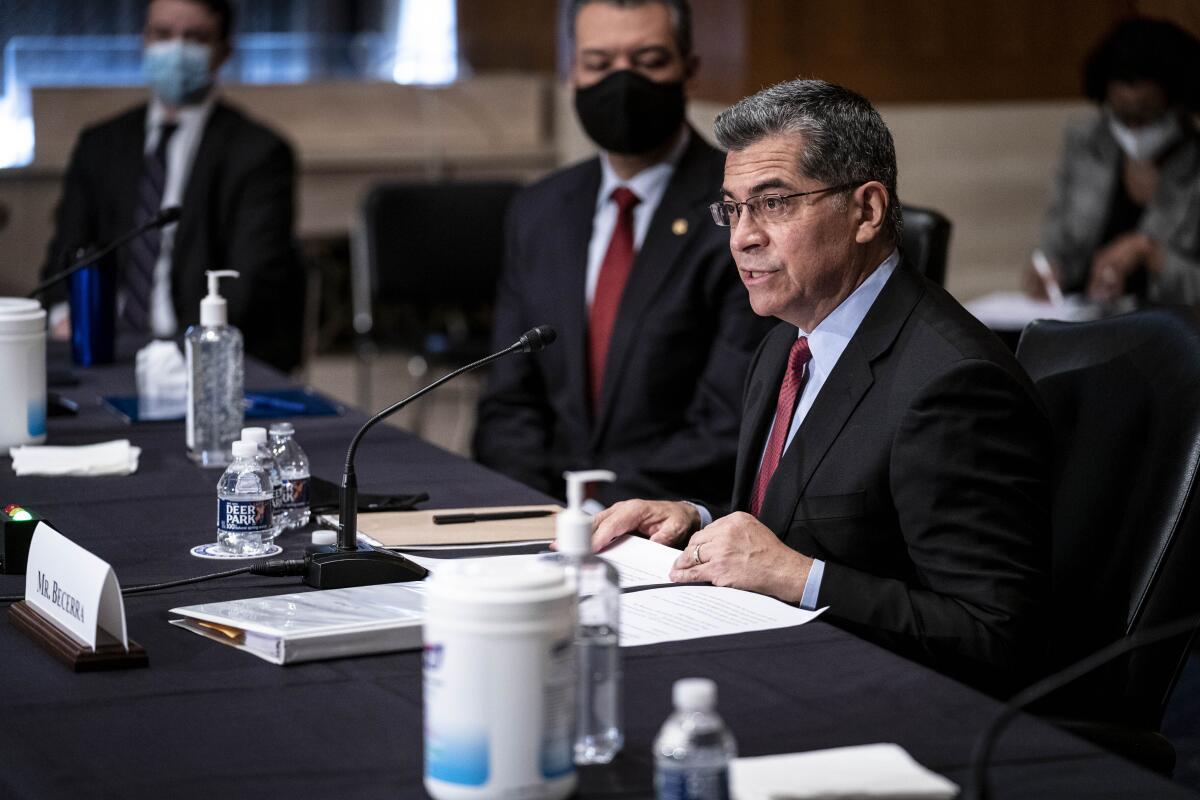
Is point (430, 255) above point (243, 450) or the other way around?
the other way around

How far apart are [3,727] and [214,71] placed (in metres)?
3.33

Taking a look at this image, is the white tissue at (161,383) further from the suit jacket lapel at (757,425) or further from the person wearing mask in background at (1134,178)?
the person wearing mask in background at (1134,178)

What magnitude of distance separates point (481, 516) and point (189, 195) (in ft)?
7.87

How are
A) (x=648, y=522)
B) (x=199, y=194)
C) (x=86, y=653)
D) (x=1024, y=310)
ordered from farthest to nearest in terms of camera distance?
(x=1024, y=310) → (x=199, y=194) → (x=648, y=522) → (x=86, y=653)

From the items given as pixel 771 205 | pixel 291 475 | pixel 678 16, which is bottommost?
pixel 291 475

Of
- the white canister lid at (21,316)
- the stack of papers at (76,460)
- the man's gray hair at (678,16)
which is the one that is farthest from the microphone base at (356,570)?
the man's gray hair at (678,16)

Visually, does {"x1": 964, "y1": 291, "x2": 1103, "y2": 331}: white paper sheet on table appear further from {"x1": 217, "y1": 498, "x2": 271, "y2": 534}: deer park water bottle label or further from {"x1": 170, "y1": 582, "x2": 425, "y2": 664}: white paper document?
{"x1": 170, "y1": 582, "x2": 425, "y2": 664}: white paper document

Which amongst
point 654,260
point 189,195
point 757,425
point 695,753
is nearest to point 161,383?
point 654,260

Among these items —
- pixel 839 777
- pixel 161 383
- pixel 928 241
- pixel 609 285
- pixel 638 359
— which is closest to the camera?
pixel 839 777

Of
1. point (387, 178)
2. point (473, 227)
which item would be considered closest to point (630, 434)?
point (473, 227)

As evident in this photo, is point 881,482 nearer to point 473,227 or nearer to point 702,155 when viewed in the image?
point 702,155

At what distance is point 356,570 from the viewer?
5.98 ft

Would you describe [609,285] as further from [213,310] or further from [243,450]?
[243,450]

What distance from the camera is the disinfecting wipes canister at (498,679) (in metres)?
1.13
